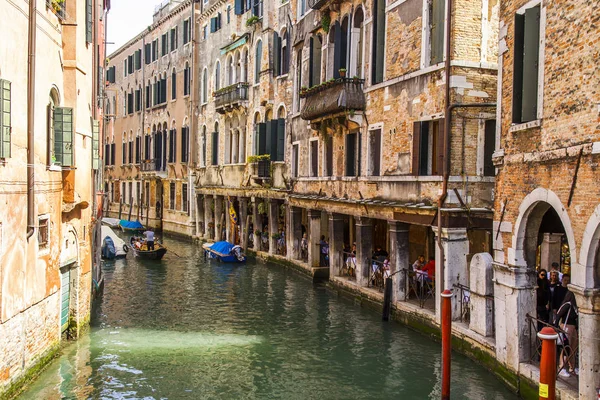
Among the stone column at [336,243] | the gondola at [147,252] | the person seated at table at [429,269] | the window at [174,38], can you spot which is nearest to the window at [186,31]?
the window at [174,38]

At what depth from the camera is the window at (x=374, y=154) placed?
17.1 metres

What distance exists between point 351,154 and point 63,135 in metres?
8.76

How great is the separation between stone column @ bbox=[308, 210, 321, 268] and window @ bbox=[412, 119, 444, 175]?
727cm

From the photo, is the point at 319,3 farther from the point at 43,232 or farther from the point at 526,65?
the point at 43,232

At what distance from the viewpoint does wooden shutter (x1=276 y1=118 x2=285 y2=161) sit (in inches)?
987

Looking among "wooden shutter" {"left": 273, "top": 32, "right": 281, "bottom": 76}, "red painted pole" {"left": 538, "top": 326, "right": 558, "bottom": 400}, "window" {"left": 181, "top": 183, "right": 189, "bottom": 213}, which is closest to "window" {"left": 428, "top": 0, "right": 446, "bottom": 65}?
"red painted pole" {"left": 538, "top": 326, "right": 558, "bottom": 400}

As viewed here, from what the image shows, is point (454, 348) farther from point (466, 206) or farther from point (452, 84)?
point (452, 84)

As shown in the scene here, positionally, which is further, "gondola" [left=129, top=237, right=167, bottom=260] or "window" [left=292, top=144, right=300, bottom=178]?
"gondola" [left=129, top=237, right=167, bottom=260]

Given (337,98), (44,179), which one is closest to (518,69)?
(337,98)

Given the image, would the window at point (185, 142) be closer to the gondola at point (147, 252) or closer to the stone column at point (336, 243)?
the gondola at point (147, 252)

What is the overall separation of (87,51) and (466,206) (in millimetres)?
8187

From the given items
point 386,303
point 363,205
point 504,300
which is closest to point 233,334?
point 386,303

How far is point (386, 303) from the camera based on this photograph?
51.9 feet

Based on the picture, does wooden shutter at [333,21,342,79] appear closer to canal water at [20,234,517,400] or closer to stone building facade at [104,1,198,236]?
canal water at [20,234,517,400]
